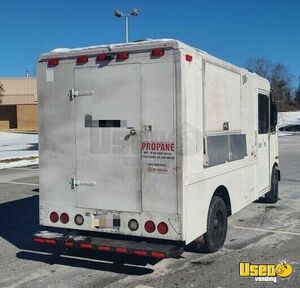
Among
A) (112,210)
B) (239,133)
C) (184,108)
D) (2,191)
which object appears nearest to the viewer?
(184,108)

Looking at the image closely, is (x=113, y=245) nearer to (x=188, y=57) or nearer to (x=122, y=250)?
(x=122, y=250)

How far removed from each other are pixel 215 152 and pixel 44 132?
7.44 feet

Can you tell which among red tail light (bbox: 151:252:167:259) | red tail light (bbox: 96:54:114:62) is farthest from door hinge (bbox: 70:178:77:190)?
red tail light (bbox: 96:54:114:62)

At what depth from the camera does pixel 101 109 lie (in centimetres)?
599

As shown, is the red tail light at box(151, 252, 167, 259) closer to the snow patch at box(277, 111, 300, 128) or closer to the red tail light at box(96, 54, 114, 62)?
the red tail light at box(96, 54, 114, 62)

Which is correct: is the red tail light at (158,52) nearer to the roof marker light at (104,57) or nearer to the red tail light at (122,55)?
the red tail light at (122,55)

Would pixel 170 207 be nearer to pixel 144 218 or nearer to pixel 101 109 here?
pixel 144 218

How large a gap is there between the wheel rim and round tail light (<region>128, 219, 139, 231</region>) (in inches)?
50.3

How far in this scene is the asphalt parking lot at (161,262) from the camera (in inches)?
221

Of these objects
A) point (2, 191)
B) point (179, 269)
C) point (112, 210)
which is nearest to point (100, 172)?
point (112, 210)

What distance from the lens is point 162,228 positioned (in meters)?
5.64

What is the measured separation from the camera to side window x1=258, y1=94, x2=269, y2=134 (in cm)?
892

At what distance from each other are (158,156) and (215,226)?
5.09ft

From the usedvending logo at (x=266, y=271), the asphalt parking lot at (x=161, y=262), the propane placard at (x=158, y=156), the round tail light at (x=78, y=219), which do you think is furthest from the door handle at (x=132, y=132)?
the usedvending logo at (x=266, y=271)
